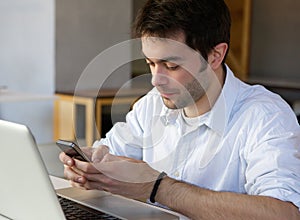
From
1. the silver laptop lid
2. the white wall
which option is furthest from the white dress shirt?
the white wall

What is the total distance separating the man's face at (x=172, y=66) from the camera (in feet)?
5.06

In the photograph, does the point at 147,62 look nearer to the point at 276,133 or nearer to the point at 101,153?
the point at 101,153

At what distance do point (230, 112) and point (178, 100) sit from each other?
15cm

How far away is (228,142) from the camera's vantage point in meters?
1.62

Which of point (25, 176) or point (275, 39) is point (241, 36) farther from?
point (25, 176)

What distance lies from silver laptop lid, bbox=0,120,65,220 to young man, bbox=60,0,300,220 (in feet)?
0.77

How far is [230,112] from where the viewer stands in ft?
5.43

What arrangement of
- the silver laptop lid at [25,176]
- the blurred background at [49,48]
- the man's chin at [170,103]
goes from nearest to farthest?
the silver laptop lid at [25,176]
the man's chin at [170,103]
the blurred background at [49,48]

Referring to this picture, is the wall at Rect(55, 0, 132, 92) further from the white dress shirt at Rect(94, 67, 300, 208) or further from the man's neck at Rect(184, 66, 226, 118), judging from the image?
the man's neck at Rect(184, 66, 226, 118)

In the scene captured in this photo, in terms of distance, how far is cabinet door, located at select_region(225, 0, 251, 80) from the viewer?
6.51m

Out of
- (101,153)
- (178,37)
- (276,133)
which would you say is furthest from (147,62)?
(276,133)

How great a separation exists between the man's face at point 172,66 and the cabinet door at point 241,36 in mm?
4962

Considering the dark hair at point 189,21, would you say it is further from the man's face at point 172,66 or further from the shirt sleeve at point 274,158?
the shirt sleeve at point 274,158

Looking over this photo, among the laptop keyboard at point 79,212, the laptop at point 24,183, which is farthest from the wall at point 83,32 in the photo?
the laptop at point 24,183
